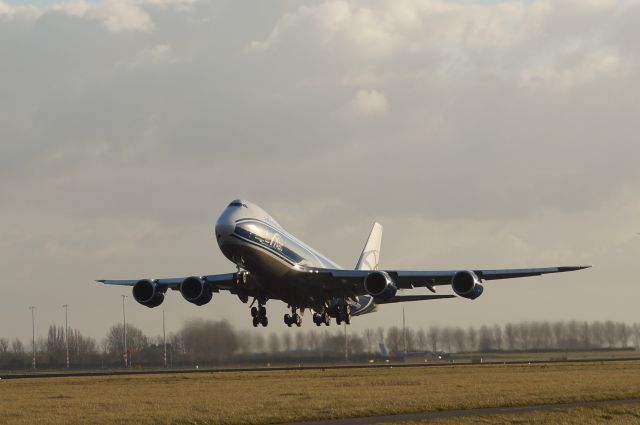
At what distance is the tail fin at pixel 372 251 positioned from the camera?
307 feet

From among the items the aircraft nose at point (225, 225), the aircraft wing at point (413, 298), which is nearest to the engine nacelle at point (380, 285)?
the aircraft wing at point (413, 298)

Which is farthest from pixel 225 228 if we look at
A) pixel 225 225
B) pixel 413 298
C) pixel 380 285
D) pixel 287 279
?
pixel 413 298

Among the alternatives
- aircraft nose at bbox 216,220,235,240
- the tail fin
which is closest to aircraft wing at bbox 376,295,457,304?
the tail fin

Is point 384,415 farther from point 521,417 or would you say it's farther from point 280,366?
point 280,366

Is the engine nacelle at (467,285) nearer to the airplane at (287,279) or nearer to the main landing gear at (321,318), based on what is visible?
the airplane at (287,279)

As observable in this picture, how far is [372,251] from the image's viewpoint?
9706cm

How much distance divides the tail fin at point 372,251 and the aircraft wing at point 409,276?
20102mm

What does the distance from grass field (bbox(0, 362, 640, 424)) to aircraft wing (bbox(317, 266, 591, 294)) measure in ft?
24.3

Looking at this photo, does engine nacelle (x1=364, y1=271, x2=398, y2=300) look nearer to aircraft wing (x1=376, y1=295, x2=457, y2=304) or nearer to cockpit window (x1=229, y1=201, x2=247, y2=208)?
aircraft wing (x1=376, y1=295, x2=457, y2=304)

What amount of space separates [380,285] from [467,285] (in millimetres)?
5782

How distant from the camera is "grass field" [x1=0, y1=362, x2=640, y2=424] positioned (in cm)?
5044

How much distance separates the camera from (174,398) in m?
65.8

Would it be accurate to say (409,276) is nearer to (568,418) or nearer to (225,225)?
(225,225)

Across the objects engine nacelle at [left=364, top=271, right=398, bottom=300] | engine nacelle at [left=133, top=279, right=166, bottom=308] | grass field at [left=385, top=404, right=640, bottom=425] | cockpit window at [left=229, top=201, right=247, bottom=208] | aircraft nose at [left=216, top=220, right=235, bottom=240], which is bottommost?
grass field at [left=385, top=404, right=640, bottom=425]
